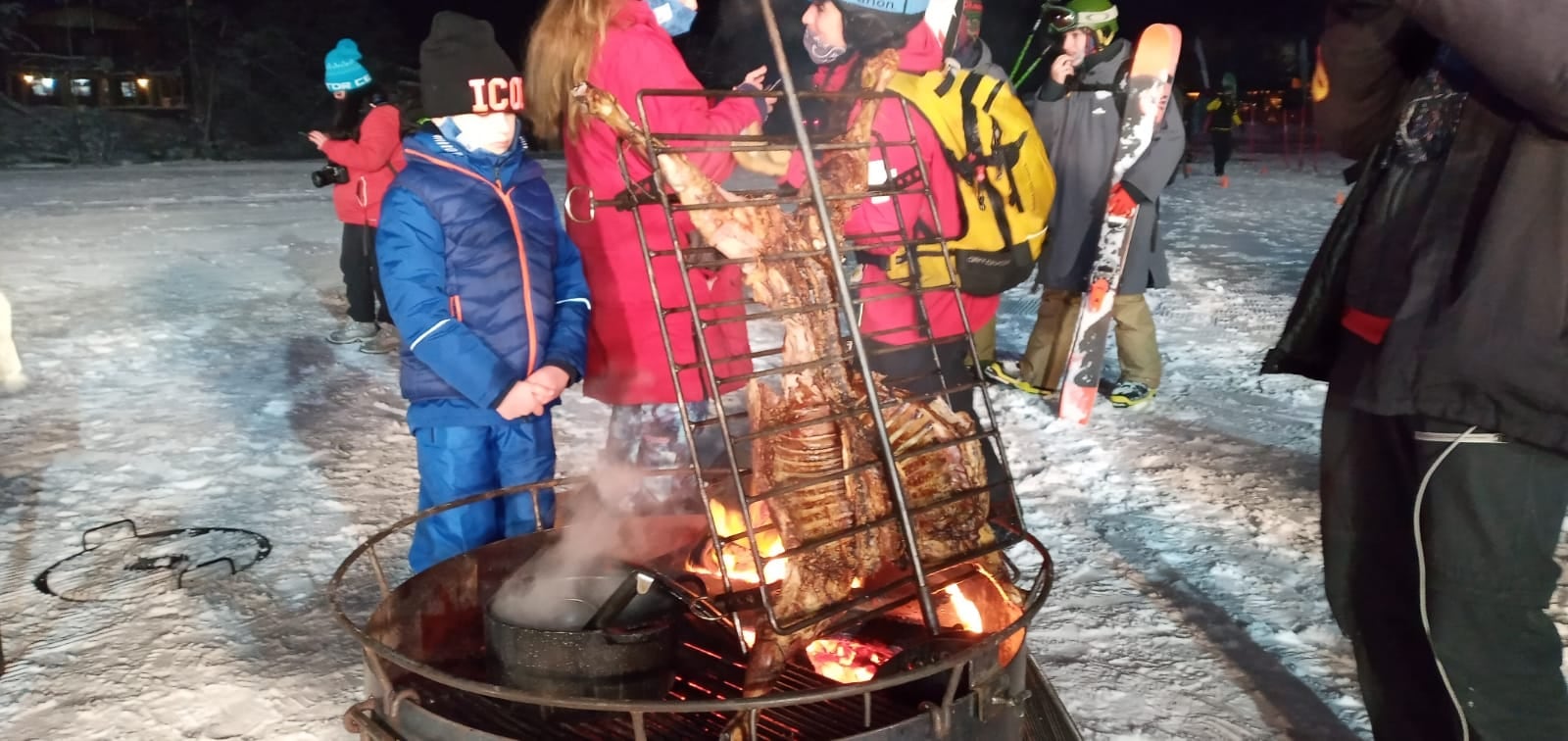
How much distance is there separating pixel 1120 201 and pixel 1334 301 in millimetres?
3194

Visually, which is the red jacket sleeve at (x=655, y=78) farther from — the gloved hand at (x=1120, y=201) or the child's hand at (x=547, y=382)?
the gloved hand at (x=1120, y=201)

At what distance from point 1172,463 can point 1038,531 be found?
3.83 feet

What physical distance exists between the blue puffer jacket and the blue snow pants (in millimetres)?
68

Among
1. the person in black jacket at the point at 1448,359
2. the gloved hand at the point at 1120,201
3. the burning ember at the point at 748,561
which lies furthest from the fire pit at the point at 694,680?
the gloved hand at the point at 1120,201

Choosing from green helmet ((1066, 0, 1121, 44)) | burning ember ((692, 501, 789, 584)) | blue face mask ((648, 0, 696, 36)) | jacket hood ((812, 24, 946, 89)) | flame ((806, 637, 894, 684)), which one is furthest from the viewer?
green helmet ((1066, 0, 1121, 44))

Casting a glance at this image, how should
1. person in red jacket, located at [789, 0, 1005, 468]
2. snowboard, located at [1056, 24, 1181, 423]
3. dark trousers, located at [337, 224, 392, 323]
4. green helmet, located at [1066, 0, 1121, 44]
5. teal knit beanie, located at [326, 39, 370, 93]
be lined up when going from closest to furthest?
person in red jacket, located at [789, 0, 1005, 468] < snowboard, located at [1056, 24, 1181, 423] < green helmet, located at [1066, 0, 1121, 44] < teal knit beanie, located at [326, 39, 370, 93] < dark trousers, located at [337, 224, 392, 323]

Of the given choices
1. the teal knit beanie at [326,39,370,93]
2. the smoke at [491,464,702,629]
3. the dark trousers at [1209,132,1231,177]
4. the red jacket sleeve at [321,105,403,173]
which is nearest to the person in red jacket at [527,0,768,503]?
the smoke at [491,464,702,629]

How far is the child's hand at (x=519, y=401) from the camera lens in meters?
2.80

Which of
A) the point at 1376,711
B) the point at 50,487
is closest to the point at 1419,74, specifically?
the point at 1376,711

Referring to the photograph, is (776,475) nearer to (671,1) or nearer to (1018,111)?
(671,1)

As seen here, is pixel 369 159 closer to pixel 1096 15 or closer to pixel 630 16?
pixel 630 16

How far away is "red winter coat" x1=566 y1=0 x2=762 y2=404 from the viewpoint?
10.00 feet

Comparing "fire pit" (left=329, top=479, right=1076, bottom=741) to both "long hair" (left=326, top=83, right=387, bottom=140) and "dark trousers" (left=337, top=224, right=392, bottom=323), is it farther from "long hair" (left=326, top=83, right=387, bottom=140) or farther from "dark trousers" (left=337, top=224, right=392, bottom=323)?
"long hair" (left=326, top=83, right=387, bottom=140)

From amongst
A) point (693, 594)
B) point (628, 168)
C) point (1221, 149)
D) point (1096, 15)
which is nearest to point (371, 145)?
point (628, 168)
